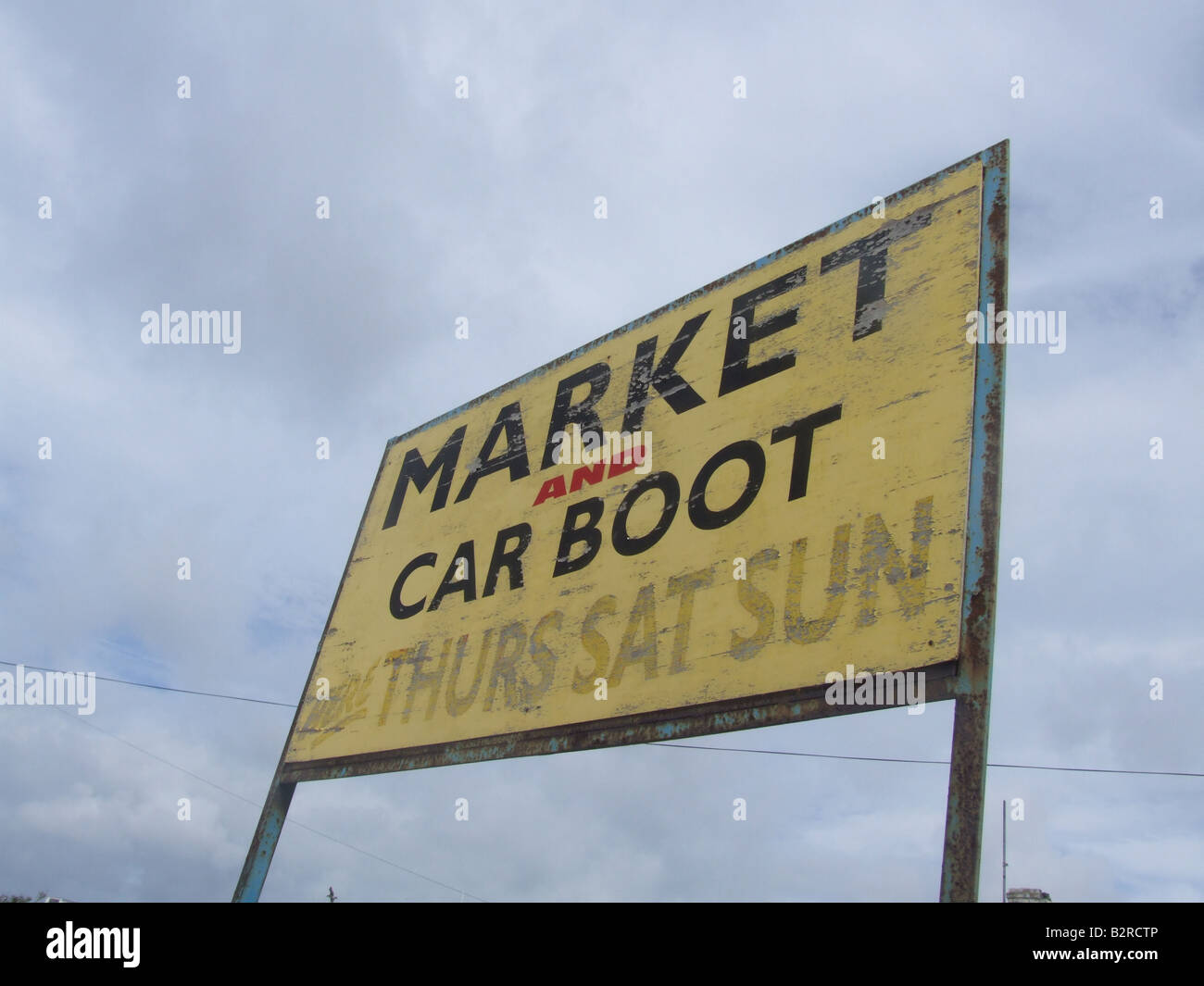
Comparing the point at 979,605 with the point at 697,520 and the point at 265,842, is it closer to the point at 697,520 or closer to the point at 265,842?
the point at 697,520

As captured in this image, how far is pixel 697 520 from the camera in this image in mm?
6461

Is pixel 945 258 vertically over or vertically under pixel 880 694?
over

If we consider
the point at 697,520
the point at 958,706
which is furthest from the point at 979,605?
the point at 697,520

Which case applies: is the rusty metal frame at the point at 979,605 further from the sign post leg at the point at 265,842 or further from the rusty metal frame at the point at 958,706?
the sign post leg at the point at 265,842

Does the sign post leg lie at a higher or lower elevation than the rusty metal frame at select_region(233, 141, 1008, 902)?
lower

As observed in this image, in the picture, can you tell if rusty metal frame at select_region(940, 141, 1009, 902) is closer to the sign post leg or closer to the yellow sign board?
the yellow sign board

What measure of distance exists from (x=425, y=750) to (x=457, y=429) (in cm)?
318

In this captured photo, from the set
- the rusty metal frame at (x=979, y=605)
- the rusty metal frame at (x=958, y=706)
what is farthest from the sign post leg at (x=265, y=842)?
the rusty metal frame at (x=979, y=605)

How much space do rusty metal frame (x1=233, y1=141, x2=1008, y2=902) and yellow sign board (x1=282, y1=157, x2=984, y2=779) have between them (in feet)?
0.16

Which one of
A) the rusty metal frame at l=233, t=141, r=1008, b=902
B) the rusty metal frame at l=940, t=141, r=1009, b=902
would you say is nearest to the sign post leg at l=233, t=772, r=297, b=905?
the rusty metal frame at l=233, t=141, r=1008, b=902

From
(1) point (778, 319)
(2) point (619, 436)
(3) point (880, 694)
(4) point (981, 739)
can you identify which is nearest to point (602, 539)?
(2) point (619, 436)

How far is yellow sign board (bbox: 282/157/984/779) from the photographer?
5301 mm
